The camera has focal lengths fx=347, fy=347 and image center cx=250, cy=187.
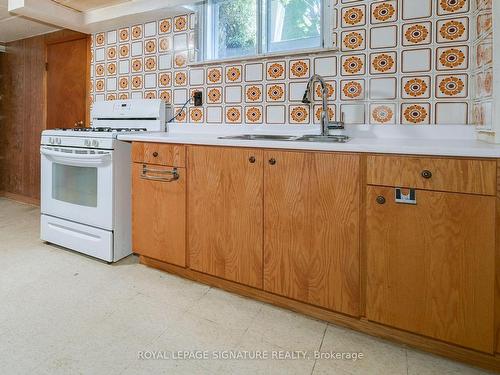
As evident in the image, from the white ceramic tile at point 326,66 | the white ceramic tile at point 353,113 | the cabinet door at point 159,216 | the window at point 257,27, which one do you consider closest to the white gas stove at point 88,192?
the cabinet door at point 159,216

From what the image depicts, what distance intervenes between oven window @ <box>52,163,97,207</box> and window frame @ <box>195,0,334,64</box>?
117cm

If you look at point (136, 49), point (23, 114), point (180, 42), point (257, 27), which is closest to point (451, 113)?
point (257, 27)

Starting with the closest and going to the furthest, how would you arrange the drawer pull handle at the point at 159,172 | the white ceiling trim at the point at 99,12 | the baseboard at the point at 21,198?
1. the drawer pull handle at the point at 159,172
2. the white ceiling trim at the point at 99,12
3. the baseboard at the point at 21,198

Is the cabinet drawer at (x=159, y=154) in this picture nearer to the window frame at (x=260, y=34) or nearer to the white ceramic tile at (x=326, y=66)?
the window frame at (x=260, y=34)

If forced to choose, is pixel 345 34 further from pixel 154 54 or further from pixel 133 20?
pixel 133 20

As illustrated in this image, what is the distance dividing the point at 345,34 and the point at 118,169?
165 centimetres

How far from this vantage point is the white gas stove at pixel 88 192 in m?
2.26

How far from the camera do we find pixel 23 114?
4195mm

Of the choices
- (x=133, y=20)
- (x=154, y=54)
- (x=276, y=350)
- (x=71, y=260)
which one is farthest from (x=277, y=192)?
(x=133, y=20)

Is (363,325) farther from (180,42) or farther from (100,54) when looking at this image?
(100,54)

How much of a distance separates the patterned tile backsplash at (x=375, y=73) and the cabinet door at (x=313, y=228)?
671mm

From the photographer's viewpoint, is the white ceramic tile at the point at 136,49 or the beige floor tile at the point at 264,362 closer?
the beige floor tile at the point at 264,362

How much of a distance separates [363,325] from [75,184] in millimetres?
2053

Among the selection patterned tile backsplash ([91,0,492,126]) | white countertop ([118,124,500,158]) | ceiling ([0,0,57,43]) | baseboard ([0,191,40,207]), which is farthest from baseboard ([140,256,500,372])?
ceiling ([0,0,57,43])
